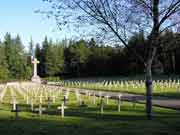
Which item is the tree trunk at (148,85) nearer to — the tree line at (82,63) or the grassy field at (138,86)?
the grassy field at (138,86)

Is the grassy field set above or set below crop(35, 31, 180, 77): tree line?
below

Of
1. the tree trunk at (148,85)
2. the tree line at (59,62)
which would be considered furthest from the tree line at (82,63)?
the tree trunk at (148,85)

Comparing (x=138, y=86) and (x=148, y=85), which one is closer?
(x=148, y=85)

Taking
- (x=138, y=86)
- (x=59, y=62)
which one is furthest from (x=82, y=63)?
(x=138, y=86)

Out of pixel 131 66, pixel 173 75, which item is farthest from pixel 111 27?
pixel 131 66

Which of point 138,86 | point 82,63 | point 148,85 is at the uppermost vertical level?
point 82,63

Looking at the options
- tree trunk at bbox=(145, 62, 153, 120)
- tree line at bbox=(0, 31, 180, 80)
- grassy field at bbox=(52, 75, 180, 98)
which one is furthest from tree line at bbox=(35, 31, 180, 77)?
tree trunk at bbox=(145, 62, 153, 120)

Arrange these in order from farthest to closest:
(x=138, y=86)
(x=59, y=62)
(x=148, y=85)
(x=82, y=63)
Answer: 1. (x=59, y=62)
2. (x=82, y=63)
3. (x=138, y=86)
4. (x=148, y=85)

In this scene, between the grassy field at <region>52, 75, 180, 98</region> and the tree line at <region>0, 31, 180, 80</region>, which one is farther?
the tree line at <region>0, 31, 180, 80</region>

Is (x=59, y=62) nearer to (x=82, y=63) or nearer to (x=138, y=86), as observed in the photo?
(x=82, y=63)

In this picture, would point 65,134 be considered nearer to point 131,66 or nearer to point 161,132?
point 161,132

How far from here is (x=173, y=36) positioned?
18.9 meters

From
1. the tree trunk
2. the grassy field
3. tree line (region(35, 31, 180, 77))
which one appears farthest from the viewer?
tree line (region(35, 31, 180, 77))

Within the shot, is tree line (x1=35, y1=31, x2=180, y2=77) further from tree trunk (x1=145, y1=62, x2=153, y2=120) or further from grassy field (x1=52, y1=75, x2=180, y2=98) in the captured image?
tree trunk (x1=145, y1=62, x2=153, y2=120)
